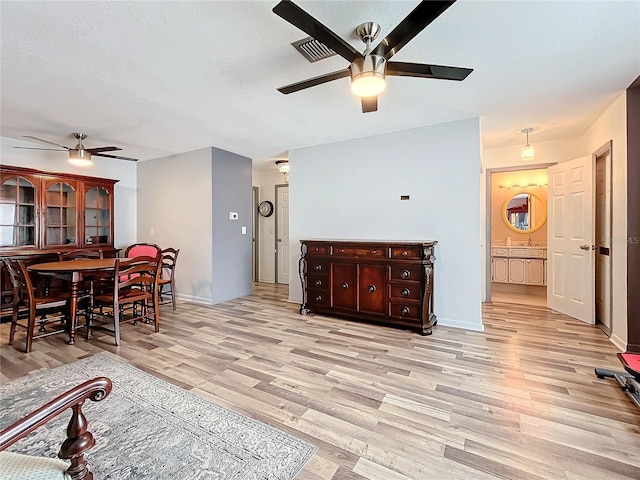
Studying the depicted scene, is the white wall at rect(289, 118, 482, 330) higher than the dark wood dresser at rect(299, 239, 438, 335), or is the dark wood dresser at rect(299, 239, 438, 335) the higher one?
the white wall at rect(289, 118, 482, 330)

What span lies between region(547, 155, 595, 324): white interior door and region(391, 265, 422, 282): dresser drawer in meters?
2.37

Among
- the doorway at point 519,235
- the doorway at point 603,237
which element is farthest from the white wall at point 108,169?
the doorway at point 603,237

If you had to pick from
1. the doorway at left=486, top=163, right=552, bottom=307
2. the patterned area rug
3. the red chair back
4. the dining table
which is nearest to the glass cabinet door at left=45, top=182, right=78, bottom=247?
the red chair back

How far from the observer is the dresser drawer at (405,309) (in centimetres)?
337

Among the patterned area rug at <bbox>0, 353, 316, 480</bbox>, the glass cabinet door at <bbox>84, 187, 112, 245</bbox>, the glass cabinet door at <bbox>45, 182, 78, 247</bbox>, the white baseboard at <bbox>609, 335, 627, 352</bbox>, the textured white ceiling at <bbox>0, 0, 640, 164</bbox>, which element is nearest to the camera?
the patterned area rug at <bbox>0, 353, 316, 480</bbox>

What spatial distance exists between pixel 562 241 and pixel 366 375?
3744 millimetres

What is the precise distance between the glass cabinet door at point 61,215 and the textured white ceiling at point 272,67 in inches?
33.6

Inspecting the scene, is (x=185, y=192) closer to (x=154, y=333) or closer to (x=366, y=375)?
(x=154, y=333)

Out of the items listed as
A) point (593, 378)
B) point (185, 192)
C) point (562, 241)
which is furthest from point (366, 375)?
point (185, 192)

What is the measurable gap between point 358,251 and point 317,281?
2.44 feet

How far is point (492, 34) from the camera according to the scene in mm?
2004

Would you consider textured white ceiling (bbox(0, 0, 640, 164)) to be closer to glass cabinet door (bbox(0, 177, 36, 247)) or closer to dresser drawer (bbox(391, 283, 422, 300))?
glass cabinet door (bbox(0, 177, 36, 247))

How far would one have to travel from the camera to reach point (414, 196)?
388 cm

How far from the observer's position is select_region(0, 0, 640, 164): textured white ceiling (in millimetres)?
1814
